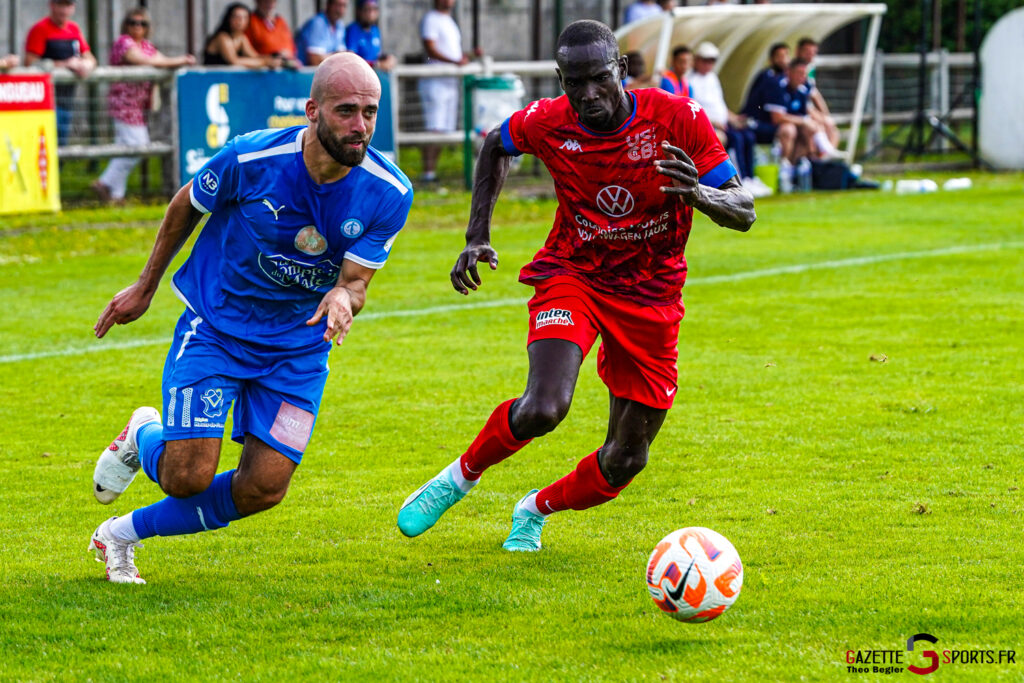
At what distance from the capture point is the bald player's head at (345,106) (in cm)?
503

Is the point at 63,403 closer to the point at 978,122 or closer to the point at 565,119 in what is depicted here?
the point at 565,119

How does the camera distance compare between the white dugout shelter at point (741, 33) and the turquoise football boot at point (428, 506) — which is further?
the white dugout shelter at point (741, 33)

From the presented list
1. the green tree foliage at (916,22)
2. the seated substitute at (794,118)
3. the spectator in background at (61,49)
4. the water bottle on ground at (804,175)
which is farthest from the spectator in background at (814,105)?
the green tree foliage at (916,22)

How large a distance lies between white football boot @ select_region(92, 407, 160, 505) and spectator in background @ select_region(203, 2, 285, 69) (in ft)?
39.0

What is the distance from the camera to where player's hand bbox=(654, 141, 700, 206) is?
197 inches

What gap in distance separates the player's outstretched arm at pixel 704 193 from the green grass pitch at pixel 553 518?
4.17ft

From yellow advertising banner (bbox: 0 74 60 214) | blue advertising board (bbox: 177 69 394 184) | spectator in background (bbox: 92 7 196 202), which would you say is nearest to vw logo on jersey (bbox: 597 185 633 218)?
yellow advertising banner (bbox: 0 74 60 214)

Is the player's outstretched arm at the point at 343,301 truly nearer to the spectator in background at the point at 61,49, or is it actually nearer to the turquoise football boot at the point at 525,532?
the turquoise football boot at the point at 525,532

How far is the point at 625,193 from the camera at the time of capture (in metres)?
5.53

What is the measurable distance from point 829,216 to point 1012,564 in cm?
1214

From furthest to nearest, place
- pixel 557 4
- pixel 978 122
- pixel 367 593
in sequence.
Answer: pixel 978 122 → pixel 557 4 → pixel 367 593

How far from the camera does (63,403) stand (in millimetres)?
8391

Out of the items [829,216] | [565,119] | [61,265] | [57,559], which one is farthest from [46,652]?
[829,216]

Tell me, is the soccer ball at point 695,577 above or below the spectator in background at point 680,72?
below
